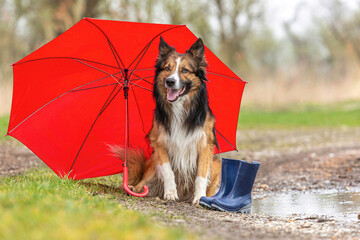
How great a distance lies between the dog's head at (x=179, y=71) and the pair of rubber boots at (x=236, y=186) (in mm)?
988

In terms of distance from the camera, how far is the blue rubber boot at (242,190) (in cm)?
552

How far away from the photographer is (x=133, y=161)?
621 cm

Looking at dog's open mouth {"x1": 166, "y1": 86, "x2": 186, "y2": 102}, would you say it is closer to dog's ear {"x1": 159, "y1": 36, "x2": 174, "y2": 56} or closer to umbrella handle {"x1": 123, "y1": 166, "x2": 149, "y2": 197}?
dog's ear {"x1": 159, "y1": 36, "x2": 174, "y2": 56}

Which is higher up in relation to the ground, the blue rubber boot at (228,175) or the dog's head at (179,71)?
the dog's head at (179,71)

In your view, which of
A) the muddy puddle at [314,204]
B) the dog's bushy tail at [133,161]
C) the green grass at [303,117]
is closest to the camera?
the muddy puddle at [314,204]

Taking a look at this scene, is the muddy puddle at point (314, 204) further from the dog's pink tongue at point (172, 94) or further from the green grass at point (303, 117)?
the green grass at point (303, 117)

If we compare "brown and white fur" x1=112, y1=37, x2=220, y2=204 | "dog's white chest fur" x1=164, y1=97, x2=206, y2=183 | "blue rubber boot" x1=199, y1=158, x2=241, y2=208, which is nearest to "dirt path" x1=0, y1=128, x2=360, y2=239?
"blue rubber boot" x1=199, y1=158, x2=241, y2=208

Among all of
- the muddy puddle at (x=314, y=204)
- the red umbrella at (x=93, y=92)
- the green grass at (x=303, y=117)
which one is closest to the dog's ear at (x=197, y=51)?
the red umbrella at (x=93, y=92)

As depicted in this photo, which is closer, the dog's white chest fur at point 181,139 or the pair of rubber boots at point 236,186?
the pair of rubber boots at point 236,186

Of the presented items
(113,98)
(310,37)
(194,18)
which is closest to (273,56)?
(310,37)

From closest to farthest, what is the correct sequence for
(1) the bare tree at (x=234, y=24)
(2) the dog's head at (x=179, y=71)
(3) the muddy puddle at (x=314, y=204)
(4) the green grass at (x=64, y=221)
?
(4) the green grass at (x=64, y=221) < (3) the muddy puddle at (x=314, y=204) < (2) the dog's head at (x=179, y=71) < (1) the bare tree at (x=234, y=24)

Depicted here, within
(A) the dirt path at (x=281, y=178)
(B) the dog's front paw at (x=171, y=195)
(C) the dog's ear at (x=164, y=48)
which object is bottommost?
(B) the dog's front paw at (x=171, y=195)

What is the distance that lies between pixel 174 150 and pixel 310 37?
35262 mm

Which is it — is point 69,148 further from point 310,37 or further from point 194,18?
point 310,37
